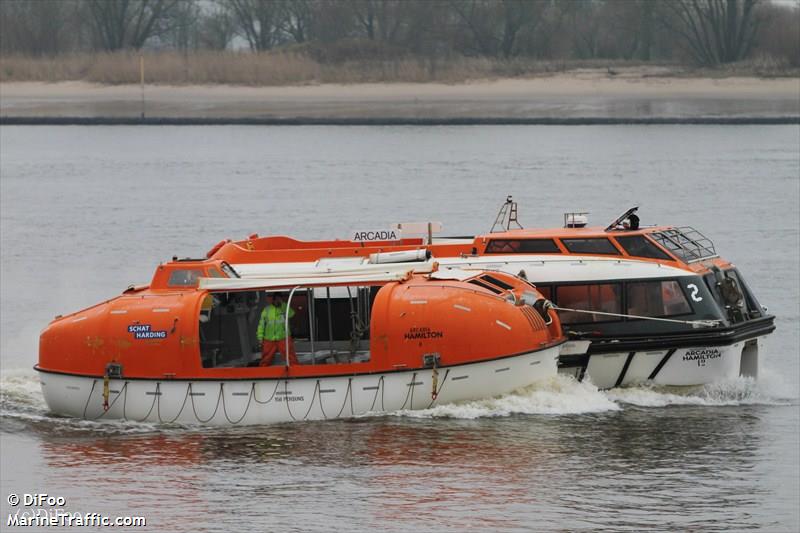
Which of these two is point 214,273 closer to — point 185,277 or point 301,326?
point 185,277

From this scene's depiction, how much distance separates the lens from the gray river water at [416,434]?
19.1 m

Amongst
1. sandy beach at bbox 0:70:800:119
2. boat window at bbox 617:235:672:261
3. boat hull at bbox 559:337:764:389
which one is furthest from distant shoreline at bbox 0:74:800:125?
boat hull at bbox 559:337:764:389

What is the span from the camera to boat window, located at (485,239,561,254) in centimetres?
2516

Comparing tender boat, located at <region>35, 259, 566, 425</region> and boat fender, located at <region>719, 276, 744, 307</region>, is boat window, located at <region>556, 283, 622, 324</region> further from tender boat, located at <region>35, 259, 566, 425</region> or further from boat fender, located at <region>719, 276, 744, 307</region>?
boat fender, located at <region>719, 276, 744, 307</region>

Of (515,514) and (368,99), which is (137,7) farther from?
(515,514)

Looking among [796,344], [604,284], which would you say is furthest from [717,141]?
[604,284]

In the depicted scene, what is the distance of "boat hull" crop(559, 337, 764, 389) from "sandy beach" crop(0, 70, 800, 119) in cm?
6165

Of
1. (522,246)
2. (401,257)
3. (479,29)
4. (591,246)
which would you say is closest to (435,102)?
(479,29)

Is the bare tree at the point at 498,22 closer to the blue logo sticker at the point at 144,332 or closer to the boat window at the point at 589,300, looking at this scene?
the boat window at the point at 589,300

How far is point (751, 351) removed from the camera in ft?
80.7

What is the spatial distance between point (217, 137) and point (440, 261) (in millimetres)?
66519

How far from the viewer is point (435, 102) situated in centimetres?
8856

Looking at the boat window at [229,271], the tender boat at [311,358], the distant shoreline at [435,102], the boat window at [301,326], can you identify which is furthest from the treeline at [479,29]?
the tender boat at [311,358]

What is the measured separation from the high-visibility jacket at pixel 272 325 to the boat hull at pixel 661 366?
4511 millimetres
